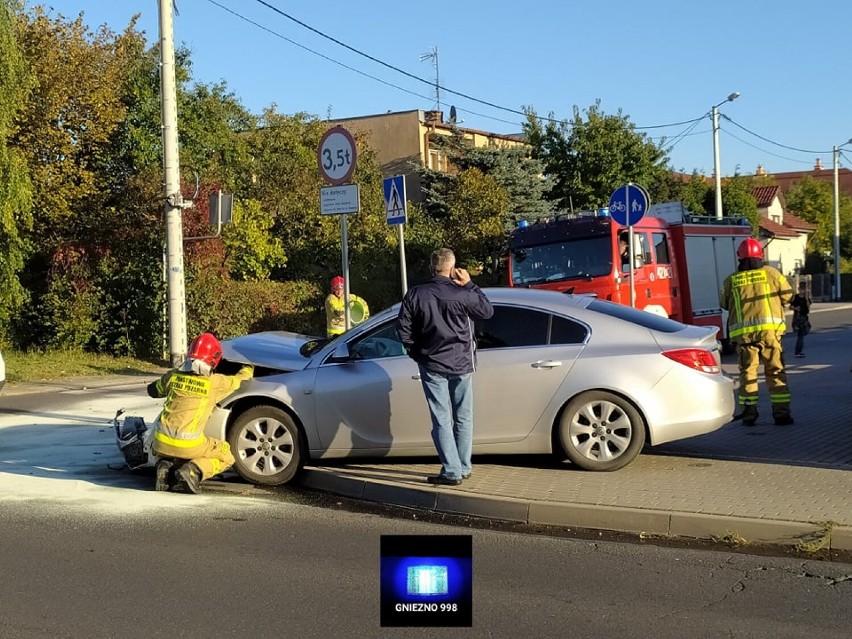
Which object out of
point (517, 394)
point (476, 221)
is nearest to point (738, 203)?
point (476, 221)

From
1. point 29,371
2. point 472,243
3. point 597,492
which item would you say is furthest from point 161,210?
point 597,492

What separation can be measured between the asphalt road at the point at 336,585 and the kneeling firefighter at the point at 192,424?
889 millimetres

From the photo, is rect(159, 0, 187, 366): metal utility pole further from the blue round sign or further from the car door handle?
the car door handle

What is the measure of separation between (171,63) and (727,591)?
1403 cm

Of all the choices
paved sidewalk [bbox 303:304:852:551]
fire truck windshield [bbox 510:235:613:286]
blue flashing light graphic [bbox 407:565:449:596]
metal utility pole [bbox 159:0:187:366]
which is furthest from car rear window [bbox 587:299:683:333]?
metal utility pole [bbox 159:0:187:366]

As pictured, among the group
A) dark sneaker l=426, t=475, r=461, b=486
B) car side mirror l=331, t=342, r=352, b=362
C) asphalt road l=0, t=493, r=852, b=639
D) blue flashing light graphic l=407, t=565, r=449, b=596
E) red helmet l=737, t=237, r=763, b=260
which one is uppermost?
red helmet l=737, t=237, r=763, b=260

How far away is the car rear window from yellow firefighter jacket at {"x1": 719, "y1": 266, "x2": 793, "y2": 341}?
1.96 metres

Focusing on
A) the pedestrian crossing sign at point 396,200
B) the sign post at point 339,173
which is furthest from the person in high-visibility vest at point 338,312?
the sign post at point 339,173

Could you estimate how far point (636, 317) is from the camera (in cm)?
814

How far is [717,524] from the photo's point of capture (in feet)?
20.3

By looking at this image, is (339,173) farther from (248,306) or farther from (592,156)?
(592,156)

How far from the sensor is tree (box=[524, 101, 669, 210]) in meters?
37.3

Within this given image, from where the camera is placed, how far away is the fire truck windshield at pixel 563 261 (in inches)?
634

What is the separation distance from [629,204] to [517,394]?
6.84 meters
